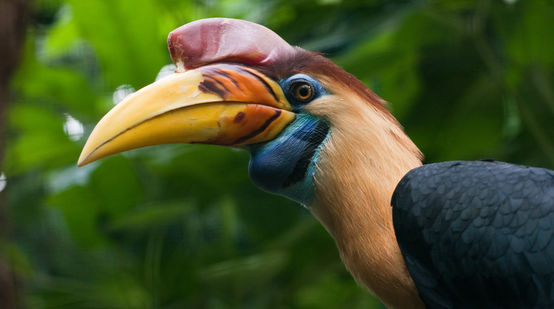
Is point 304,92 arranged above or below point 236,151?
above

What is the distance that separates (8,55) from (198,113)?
0.77 m

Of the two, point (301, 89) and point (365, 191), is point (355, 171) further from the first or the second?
point (301, 89)

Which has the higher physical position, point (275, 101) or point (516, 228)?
point (275, 101)

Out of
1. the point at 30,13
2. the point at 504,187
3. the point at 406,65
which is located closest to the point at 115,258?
the point at 30,13

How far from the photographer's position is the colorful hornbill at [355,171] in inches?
44.8

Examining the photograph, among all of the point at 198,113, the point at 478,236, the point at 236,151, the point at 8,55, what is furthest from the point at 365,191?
the point at 236,151

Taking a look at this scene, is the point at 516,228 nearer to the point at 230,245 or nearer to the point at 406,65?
the point at 406,65

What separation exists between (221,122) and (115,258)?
1.39 meters

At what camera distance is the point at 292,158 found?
1.21 metres

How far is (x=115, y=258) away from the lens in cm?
244

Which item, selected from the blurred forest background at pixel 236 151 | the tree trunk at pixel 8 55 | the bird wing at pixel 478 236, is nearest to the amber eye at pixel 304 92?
the bird wing at pixel 478 236

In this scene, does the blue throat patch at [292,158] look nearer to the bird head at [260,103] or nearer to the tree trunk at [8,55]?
the bird head at [260,103]

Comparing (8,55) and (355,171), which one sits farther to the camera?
(8,55)

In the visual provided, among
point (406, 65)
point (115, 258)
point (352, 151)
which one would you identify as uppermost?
point (352, 151)
